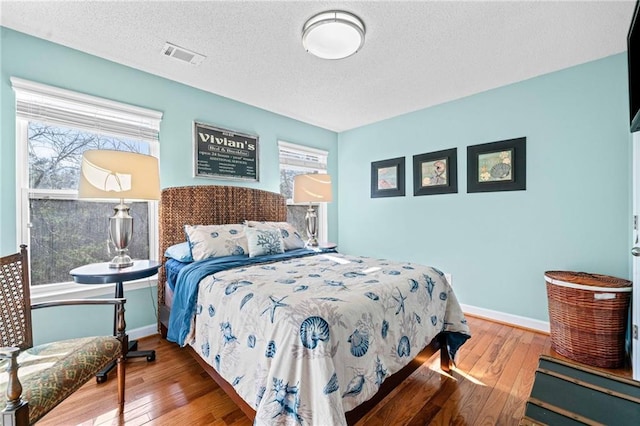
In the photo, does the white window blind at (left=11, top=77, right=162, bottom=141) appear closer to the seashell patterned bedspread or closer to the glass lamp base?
the glass lamp base

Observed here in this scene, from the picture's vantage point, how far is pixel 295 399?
1089 millimetres

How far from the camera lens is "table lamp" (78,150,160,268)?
1.92m

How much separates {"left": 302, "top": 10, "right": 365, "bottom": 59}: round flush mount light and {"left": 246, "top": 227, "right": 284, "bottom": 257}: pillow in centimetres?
155

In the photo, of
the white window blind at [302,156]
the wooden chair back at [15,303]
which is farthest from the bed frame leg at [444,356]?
the white window blind at [302,156]

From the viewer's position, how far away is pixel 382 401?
5.61 feet

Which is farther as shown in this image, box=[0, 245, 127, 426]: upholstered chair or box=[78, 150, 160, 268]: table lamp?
box=[78, 150, 160, 268]: table lamp

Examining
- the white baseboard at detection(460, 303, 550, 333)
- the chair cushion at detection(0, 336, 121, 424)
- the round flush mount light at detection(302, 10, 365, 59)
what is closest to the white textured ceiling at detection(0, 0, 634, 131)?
the round flush mount light at detection(302, 10, 365, 59)

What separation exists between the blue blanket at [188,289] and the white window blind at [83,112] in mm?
1416

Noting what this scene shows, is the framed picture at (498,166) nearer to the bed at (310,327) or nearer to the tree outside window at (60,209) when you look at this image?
the bed at (310,327)

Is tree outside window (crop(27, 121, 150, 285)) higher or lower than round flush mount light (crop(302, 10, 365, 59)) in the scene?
lower

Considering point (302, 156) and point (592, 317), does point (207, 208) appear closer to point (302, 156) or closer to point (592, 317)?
point (302, 156)

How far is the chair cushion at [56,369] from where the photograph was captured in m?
1.08

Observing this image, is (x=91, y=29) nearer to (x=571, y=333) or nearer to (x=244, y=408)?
(x=244, y=408)

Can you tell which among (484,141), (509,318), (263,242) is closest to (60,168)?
(263,242)
